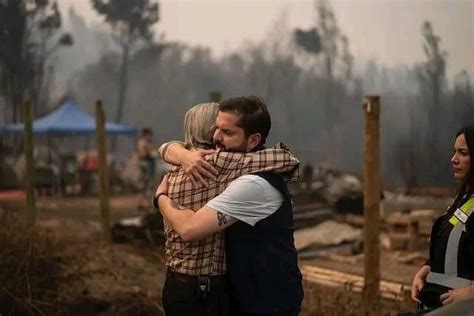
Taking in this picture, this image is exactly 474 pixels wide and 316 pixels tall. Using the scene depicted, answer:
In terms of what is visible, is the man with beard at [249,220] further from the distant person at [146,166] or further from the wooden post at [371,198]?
the distant person at [146,166]

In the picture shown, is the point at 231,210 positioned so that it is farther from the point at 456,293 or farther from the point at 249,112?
the point at 456,293

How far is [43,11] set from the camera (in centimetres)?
1557

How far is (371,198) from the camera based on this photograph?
237 inches

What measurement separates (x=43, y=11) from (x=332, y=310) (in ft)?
40.0

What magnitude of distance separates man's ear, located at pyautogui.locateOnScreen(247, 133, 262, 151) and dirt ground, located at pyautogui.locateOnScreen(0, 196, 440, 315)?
8.98ft

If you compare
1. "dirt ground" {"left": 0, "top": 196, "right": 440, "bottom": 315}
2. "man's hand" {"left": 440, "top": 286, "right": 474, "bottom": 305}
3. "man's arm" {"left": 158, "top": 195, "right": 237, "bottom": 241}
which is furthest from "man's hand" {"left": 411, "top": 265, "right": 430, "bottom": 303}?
"dirt ground" {"left": 0, "top": 196, "right": 440, "bottom": 315}

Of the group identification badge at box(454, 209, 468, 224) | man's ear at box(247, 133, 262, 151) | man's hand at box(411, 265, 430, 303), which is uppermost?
man's ear at box(247, 133, 262, 151)

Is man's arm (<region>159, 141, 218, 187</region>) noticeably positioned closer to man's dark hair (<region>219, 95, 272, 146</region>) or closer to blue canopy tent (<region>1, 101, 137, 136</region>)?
man's dark hair (<region>219, 95, 272, 146</region>)

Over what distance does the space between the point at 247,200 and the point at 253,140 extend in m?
0.20

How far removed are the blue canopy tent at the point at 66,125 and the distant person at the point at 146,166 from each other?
1568 mm

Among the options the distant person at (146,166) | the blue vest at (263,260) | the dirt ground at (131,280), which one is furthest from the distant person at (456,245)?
the distant person at (146,166)

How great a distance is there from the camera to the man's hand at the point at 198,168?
2.36 meters

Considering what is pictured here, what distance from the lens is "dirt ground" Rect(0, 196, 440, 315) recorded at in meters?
5.39

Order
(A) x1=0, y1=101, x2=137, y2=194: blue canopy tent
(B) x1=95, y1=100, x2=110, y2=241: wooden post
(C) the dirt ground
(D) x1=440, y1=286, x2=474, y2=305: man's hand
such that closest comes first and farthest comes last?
(D) x1=440, y1=286, x2=474, y2=305: man's hand, (C) the dirt ground, (B) x1=95, y1=100, x2=110, y2=241: wooden post, (A) x1=0, y1=101, x2=137, y2=194: blue canopy tent
